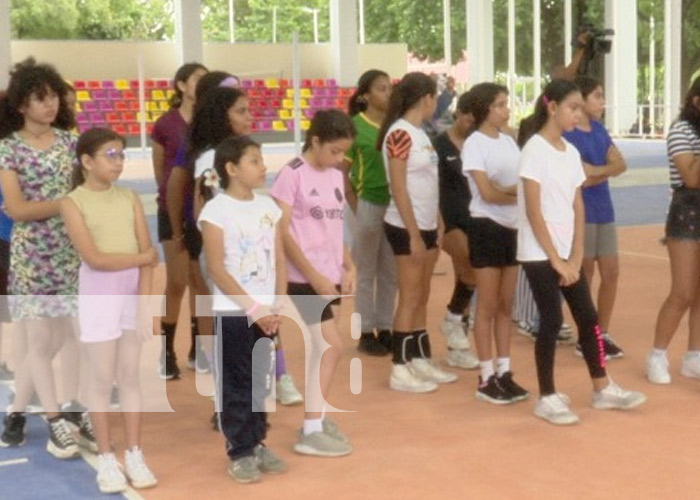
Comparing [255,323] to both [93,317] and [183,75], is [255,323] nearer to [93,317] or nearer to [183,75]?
[93,317]

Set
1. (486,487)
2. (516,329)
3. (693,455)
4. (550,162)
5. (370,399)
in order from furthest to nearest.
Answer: (516,329) → (370,399) → (550,162) → (693,455) → (486,487)

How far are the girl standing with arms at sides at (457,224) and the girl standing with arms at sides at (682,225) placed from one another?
97 centimetres

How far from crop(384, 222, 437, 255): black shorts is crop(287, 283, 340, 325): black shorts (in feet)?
3.19

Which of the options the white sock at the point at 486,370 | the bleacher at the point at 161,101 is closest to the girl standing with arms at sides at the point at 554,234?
the white sock at the point at 486,370

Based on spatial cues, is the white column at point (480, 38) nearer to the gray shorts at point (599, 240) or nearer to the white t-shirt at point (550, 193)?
the gray shorts at point (599, 240)

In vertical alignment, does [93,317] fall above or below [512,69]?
below

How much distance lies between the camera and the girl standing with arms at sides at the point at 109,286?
13.4 feet

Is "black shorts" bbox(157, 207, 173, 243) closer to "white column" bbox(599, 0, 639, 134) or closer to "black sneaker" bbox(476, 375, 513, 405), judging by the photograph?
"black sneaker" bbox(476, 375, 513, 405)

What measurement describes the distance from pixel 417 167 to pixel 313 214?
959 millimetres

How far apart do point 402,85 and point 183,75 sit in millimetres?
1076

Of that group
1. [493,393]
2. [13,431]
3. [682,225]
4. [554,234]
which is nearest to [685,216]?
[682,225]

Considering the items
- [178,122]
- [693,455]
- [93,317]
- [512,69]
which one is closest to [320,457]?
[93,317]

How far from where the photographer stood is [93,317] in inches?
161

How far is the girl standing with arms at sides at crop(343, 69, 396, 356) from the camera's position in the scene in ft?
19.9
